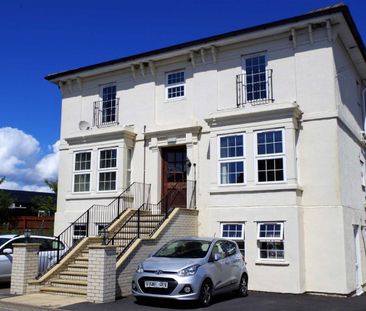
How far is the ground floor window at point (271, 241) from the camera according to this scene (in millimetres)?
13602

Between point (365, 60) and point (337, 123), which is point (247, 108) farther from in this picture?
point (365, 60)

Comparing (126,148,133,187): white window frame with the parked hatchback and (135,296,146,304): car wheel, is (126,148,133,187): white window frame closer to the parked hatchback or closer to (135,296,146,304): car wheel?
the parked hatchback

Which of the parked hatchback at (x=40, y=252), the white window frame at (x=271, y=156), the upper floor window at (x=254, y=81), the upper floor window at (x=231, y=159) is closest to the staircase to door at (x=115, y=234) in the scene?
the parked hatchback at (x=40, y=252)

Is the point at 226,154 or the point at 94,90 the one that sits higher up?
the point at 94,90

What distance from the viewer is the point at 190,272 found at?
405 inches

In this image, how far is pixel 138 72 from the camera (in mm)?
18172

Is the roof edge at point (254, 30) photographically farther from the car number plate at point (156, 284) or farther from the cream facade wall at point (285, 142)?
the car number plate at point (156, 284)

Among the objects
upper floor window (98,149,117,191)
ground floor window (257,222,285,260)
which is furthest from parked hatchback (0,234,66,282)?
ground floor window (257,222,285,260)

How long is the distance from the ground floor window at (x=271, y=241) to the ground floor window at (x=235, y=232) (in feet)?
1.91

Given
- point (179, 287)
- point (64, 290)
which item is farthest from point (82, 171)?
point (179, 287)

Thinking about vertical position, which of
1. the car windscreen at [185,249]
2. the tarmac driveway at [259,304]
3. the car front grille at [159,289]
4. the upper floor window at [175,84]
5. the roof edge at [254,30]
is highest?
the roof edge at [254,30]

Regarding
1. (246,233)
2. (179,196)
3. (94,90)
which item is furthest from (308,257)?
(94,90)

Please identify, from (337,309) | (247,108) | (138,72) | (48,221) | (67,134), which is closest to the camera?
(337,309)

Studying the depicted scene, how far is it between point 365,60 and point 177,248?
35.7ft
